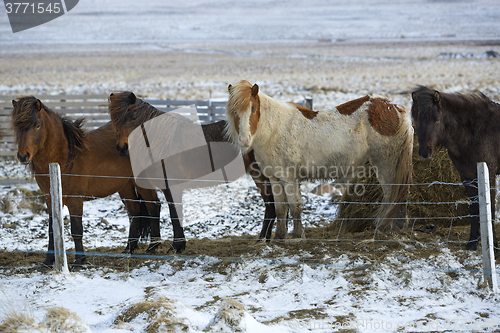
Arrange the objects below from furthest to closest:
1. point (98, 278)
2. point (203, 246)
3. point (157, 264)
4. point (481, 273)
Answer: point (203, 246) → point (157, 264) → point (98, 278) → point (481, 273)

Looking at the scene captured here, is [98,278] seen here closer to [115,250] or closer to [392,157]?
[115,250]

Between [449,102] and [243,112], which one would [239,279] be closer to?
[243,112]

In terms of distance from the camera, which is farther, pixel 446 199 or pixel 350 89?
pixel 350 89

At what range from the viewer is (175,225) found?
536 centimetres

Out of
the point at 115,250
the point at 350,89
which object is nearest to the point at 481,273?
the point at 115,250

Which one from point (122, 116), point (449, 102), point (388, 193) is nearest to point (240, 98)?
point (122, 116)

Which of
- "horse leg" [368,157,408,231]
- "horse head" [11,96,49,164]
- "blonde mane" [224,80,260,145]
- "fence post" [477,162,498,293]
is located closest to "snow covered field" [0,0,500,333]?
"fence post" [477,162,498,293]

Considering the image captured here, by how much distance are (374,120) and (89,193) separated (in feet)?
11.7

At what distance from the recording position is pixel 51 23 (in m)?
66.2

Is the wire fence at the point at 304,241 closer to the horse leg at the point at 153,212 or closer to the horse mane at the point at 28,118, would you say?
the horse leg at the point at 153,212

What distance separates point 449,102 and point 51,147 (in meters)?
4.49

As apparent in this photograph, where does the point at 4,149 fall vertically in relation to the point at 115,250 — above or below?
above

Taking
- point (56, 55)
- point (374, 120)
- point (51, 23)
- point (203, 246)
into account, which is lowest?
point (203, 246)

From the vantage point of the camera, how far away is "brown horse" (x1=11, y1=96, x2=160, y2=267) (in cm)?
462
